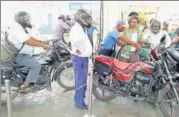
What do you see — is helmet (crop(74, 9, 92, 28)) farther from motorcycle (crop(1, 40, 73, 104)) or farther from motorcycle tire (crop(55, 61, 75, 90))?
motorcycle tire (crop(55, 61, 75, 90))

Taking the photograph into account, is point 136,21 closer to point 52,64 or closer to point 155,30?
point 155,30

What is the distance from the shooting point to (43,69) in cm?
465

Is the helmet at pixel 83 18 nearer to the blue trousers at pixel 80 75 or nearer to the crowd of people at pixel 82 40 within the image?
the crowd of people at pixel 82 40

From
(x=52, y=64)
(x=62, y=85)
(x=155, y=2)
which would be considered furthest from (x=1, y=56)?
(x=155, y=2)

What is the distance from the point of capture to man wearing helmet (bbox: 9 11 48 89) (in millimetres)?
4258

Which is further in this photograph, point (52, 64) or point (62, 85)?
point (62, 85)

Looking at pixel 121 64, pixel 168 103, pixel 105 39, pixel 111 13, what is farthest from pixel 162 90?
pixel 111 13

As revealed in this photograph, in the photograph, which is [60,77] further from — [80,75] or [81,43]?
[81,43]

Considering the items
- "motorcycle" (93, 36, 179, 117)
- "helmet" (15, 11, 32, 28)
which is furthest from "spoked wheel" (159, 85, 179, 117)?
"helmet" (15, 11, 32, 28)

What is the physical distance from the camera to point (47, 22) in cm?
637

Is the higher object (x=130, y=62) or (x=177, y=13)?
(x=177, y=13)

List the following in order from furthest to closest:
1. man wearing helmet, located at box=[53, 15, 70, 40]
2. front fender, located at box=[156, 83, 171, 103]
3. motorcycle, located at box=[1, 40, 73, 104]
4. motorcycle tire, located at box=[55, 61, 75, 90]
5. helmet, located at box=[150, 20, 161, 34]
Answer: man wearing helmet, located at box=[53, 15, 70, 40] < motorcycle tire, located at box=[55, 61, 75, 90] < helmet, located at box=[150, 20, 161, 34] < motorcycle, located at box=[1, 40, 73, 104] < front fender, located at box=[156, 83, 171, 103]

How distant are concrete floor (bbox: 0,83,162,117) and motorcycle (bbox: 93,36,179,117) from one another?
0.83 feet

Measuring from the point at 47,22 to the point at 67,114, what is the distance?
104 inches
